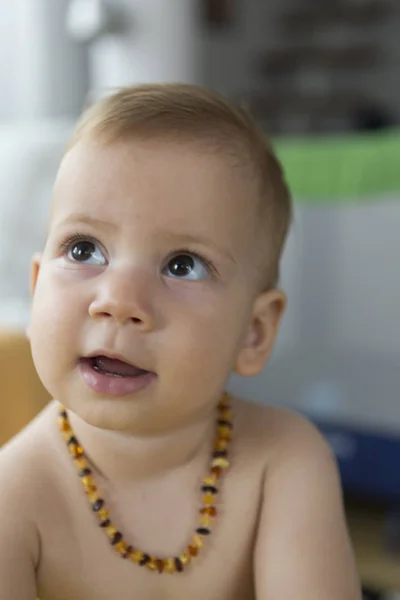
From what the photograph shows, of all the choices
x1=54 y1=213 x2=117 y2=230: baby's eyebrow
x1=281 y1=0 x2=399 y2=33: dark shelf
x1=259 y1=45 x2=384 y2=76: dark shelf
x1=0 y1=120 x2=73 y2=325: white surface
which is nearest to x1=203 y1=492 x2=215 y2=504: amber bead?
x1=54 y1=213 x2=117 y2=230: baby's eyebrow

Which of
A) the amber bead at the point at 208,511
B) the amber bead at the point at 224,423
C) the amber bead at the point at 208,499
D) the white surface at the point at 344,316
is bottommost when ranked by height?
the amber bead at the point at 208,511

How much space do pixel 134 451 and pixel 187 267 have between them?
0.46ft

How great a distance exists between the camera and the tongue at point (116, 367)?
1.68 ft

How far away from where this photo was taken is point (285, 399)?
4.16ft

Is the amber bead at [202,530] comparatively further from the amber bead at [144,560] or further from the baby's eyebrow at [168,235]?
the baby's eyebrow at [168,235]

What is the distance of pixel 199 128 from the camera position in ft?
1.84

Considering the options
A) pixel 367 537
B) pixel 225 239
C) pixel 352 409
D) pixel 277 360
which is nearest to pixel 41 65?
pixel 277 360

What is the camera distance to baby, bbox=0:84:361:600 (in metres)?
0.52

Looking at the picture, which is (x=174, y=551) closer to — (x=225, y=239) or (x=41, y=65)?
(x=225, y=239)

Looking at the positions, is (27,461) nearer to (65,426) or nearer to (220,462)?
(65,426)

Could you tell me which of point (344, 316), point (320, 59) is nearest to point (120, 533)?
point (344, 316)

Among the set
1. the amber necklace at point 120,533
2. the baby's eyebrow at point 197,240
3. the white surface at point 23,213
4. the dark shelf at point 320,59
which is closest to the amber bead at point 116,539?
the amber necklace at point 120,533

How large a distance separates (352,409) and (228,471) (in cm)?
63

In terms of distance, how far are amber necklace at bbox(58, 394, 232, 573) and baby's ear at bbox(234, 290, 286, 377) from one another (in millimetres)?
62
